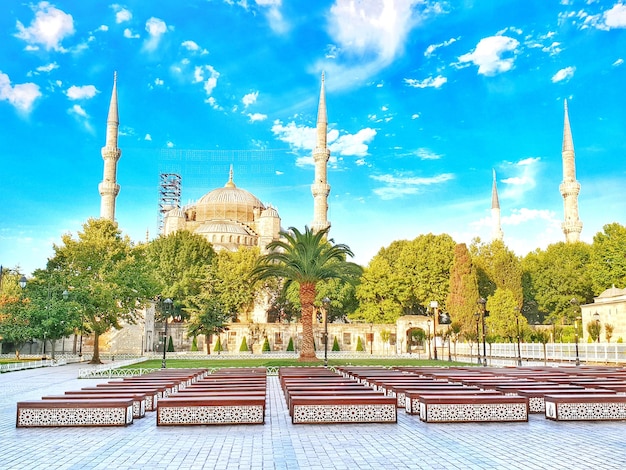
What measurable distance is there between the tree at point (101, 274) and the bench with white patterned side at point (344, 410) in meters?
23.4

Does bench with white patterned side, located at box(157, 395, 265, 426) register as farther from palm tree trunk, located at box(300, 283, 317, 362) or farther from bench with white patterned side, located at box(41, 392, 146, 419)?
palm tree trunk, located at box(300, 283, 317, 362)

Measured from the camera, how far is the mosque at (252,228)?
49.6m

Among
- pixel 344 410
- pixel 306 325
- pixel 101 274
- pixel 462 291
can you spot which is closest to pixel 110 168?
pixel 101 274

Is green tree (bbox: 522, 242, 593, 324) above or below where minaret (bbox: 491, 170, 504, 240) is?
below

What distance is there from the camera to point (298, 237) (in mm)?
30016

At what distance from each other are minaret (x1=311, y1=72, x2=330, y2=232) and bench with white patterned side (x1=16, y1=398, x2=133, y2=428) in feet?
165

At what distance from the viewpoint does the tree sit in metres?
32.5

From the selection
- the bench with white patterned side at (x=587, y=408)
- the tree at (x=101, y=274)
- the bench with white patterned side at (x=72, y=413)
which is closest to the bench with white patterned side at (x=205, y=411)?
the bench with white patterned side at (x=72, y=413)

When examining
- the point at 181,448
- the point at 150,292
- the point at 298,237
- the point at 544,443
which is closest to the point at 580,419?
the point at 544,443

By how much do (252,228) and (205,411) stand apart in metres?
69.7

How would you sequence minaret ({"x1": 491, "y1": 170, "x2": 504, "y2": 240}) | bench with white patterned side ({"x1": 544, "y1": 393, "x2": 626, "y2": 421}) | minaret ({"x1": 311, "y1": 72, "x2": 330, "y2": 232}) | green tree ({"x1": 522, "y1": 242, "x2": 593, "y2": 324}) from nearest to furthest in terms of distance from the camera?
bench with white patterned side ({"x1": 544, "y1": 393, "x2": 626, "y2": 421}) → green tree ({"x1": 522, "y1": 242, "x2": 593, "y2": 324}) → minaret ({"x1": 311, "y1": 72, "x2": 330, "y2": 232}) → minaret ({"x1": 491, "y1": 170, "x2": 504, "y2": 240})

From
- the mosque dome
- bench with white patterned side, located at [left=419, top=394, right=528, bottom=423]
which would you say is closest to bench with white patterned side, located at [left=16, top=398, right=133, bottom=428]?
bench with white patterned side, located at [left=419, top=394, right=528, bottom=423]

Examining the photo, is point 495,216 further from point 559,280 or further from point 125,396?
point 125,396

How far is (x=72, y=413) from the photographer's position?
10.8 meters
